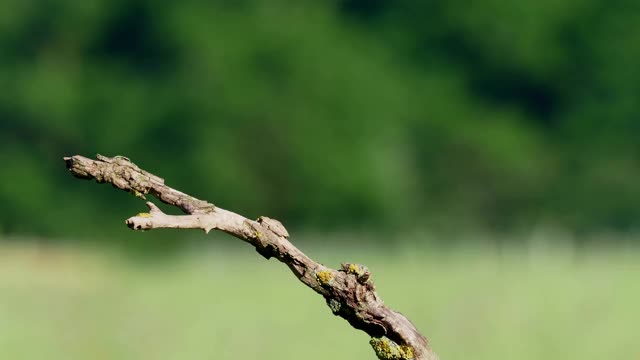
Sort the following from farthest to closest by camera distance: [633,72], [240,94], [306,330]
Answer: [633,72]
[240,94]
[306,330]

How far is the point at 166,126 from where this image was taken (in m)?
20.1

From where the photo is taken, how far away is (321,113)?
802 inches

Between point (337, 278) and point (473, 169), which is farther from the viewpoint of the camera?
point (473, 169)

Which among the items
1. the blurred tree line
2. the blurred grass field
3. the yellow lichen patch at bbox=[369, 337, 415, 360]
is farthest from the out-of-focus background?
the yellow lichen patch at bbox=[369, 337, 415, 360]

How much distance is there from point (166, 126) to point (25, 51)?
2781 mm

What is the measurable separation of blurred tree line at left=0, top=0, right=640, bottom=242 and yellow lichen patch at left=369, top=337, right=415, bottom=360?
17030 mm

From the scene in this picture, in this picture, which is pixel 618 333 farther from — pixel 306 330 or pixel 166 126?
pixel 166 126

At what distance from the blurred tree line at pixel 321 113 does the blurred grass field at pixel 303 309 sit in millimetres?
11860

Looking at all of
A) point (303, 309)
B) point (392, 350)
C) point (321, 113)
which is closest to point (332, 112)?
point (321, 113)

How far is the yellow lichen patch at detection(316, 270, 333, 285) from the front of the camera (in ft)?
4.89

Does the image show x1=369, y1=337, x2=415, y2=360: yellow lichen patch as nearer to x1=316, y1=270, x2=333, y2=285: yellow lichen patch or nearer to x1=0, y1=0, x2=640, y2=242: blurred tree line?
x1=316, y1=270, x2=333, y2=285: yellow lichen patch

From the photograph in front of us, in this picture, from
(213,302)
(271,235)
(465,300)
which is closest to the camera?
(271,235)

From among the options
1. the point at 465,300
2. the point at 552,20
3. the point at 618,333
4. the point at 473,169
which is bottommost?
the point at 618,333

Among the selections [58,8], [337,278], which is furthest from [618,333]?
[58,8]
